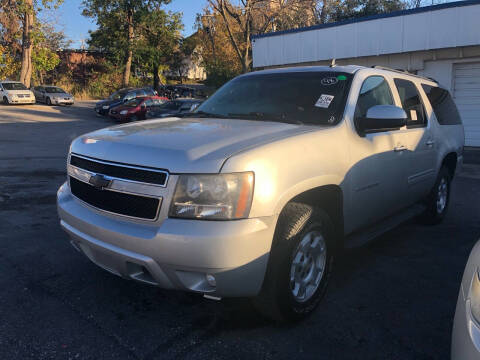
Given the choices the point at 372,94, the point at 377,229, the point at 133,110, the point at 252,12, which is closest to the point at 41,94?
the point at 133,110

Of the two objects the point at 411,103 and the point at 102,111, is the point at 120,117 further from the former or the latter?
the point at 411,103

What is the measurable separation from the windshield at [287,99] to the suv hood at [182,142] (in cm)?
30

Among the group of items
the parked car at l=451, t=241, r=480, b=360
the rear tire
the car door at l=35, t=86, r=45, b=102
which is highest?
the car door at l=35, t=86, r=45, b=102

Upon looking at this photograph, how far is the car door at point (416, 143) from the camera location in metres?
4.31

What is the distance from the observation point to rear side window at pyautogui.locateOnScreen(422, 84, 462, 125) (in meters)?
5.12

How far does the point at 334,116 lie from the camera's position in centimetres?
348

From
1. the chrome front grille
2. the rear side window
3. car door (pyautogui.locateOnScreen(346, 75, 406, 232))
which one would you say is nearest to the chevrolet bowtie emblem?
the chrome front grille

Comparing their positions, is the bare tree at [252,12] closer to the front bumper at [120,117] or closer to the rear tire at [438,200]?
the front bumper at [120,117]

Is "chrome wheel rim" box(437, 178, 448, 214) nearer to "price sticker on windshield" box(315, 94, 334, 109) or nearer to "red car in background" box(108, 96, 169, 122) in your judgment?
"price sticker on windshield" box(315, 94, 334, 109)

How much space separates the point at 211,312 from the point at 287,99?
1.95 meters

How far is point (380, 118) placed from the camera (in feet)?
11.3

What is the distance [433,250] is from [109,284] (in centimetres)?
339

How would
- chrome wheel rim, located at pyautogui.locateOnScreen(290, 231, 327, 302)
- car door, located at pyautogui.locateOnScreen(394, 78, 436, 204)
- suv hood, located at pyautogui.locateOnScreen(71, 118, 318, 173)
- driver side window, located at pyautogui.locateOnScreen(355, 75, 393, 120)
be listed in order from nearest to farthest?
1. suv hood, located at pyautogui.locateOnScreen(71, 118, 318, 173)
2. chrome wheel rim, located at pyautogui.locateOnScreen(290, 231, 327, 302)
3. driver side window, located at pyautogui.locateOnScreen(355, 75, 393, 120)
4. car door, located at pyautogui.locateOnScreen(394, 78, 436, 204)

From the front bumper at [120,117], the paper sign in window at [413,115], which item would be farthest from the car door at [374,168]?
the front bumper at [120,117]
